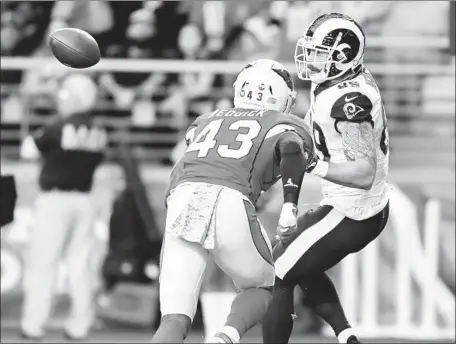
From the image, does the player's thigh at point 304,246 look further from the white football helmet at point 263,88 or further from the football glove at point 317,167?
the white football helmet at point 263,88

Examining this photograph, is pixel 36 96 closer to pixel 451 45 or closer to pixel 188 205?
pixel 451 45

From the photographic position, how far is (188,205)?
4582 millimetres

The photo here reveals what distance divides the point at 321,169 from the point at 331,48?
0.57m

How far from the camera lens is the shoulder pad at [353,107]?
5082mm

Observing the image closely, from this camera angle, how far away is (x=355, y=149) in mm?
5109

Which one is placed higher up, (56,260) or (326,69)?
(326,69)

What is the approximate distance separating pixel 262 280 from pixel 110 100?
4.67m

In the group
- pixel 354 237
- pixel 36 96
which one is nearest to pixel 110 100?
pixel 36 96

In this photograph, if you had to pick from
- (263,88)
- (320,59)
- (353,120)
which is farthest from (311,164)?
(320,59)

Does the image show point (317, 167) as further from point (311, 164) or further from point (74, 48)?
point (74, 48)

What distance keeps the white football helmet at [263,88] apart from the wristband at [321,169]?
0.30 metres

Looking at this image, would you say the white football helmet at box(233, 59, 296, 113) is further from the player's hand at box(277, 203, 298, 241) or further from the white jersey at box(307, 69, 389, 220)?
the player's hand at box(277, 203, 298, 241)

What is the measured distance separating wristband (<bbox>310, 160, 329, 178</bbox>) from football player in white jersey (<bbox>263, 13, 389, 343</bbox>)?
36 millimetres

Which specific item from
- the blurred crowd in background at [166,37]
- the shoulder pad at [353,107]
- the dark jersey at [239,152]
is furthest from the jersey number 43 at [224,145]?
the blurred crowd in background at [166,37]
